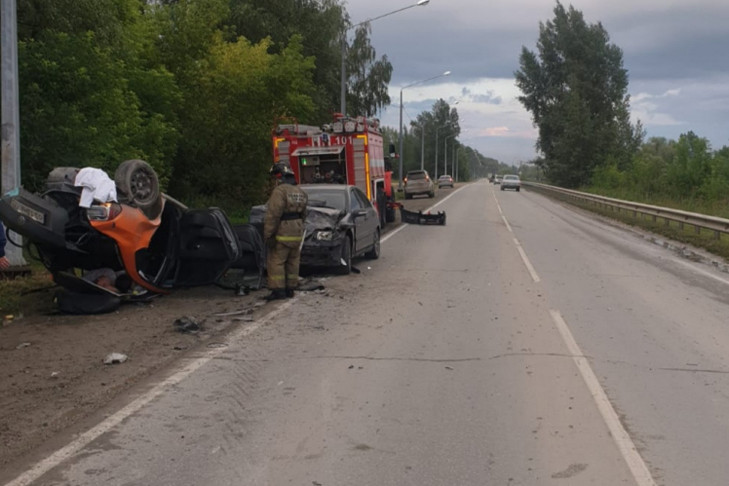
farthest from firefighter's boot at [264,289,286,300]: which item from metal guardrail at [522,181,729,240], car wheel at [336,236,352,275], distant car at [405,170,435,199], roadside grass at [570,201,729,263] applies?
distant car at [405,170,435,199]

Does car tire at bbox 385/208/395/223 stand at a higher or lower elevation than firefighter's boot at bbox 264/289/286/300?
higher

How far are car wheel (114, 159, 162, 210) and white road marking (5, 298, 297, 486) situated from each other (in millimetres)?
2172

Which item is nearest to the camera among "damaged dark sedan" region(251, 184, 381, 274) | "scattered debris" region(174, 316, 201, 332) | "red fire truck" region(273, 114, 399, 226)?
"scattered debris" region(174, 316, 201, 332)

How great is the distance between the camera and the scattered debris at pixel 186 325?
7.73 metres

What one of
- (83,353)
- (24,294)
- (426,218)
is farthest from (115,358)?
(426,218)

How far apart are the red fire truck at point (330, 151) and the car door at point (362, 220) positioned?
14.2ft

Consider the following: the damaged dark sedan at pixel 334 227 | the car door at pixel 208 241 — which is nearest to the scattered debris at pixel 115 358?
the car door at pixel 208 241

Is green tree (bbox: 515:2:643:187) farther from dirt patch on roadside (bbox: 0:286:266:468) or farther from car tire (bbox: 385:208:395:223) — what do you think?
dirt patch on roadside (bbox: 0:286:266:468)

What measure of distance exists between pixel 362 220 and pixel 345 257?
4.20ft

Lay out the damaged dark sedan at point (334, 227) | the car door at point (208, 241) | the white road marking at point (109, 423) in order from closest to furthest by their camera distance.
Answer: the white road marking at point (109, 423) < the car door at point (208, 241) < the damaged dark sedan at point (334, 227)

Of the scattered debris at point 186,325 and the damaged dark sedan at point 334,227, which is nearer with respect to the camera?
the scattered debris at point 186,325

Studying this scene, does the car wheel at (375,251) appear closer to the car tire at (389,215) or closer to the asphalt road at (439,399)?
the asphalt road at (439,399)

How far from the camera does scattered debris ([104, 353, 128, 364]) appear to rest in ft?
21.1

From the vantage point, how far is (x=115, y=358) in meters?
6.48
